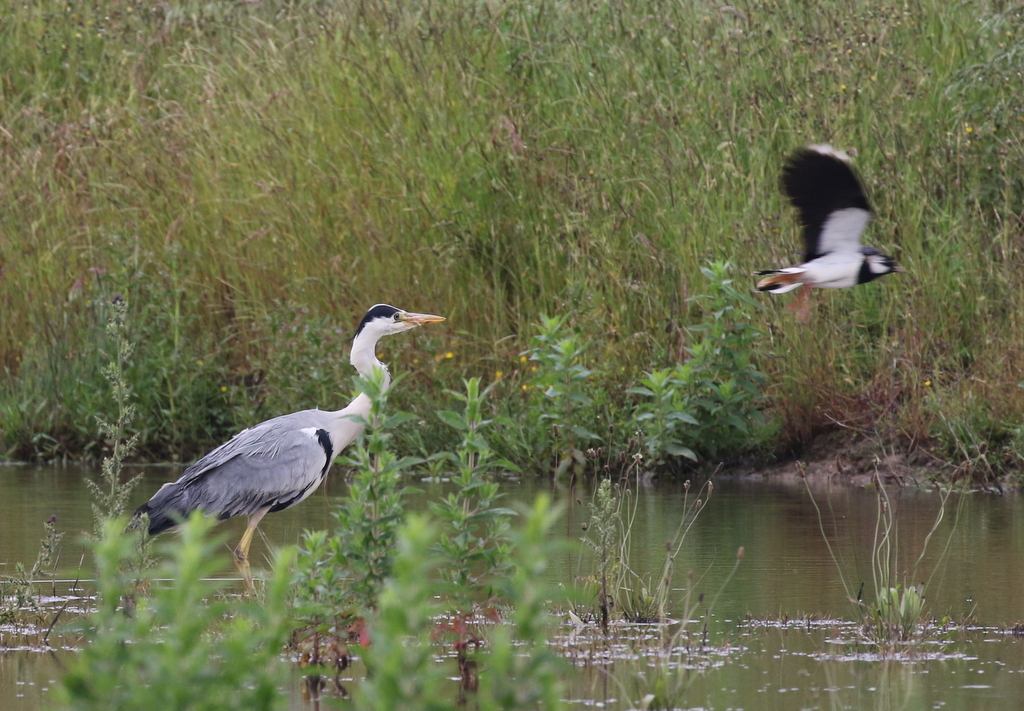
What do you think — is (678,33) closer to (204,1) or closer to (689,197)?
(689,197)

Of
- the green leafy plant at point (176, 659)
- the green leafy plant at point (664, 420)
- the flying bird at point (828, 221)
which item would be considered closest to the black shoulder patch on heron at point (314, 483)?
the flying bird at point (828, 221)

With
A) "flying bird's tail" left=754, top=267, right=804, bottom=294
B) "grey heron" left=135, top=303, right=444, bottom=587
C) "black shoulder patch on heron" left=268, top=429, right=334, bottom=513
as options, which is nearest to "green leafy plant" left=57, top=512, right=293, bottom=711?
"grey heron" left=135, top=303, right=444, bottom=587

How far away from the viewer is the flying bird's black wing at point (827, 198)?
713cm

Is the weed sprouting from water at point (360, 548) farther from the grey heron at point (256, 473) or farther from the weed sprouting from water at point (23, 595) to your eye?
the grey heron at point (256, 473)

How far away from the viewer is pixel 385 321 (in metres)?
8.13

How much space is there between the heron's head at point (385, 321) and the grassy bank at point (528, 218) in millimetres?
1259

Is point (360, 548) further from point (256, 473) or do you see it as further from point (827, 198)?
point (827, 198)

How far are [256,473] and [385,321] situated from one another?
1373mm

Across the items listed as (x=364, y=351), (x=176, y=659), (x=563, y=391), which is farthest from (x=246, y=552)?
(x=176, y=659)

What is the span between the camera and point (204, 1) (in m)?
14.9

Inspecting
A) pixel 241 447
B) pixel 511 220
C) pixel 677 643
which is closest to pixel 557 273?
pixel 511 220

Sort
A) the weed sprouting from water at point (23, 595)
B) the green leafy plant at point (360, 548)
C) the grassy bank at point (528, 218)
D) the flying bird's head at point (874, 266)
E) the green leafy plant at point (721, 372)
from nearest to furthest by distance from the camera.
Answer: the green leafy plant at point (360, 548) → the weed sprouting from water at point (23, 595) → the flying bird's head at point (874, 266) → the green leafy plant at point (721, 372) → the grassy bank at point (528, 218)

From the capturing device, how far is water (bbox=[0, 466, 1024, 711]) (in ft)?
15.7

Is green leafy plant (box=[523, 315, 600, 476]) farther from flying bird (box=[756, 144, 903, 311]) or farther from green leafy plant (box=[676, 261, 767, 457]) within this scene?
flying bird (box=[756, 144, 903, 311])
